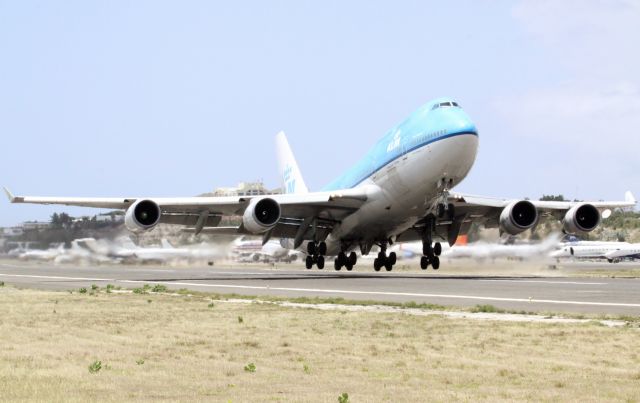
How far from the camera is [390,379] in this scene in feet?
33.6

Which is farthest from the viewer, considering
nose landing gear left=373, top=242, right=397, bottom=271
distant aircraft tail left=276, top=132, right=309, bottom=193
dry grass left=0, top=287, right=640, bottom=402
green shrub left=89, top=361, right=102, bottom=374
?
distant aircraft tail left=276, top=132, right=309, bottom=193

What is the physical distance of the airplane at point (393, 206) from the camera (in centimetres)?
3669

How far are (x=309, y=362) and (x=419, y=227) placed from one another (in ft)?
108

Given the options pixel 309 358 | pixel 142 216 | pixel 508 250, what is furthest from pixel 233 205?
pixel 309 358

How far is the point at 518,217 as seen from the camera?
40438 millimetres

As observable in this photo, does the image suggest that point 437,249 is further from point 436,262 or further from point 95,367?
point 95,367

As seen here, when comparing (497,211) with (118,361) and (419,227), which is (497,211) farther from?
(118,361)

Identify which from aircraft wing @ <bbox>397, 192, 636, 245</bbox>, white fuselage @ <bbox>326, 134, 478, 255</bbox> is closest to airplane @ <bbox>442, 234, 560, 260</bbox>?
aircraft wing @ <bbox>397, 192, 636, 245</bbox>

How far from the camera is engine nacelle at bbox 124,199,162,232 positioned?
125ft

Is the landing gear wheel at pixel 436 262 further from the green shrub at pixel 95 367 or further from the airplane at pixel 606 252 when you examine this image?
the airplane at pixel 606 252

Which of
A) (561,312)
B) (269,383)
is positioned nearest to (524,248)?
(561,312)

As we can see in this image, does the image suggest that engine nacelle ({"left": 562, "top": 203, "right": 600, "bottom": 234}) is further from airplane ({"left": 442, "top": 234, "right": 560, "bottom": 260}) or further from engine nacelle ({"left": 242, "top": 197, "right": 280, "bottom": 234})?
engine nacelle ({"left": 242, "top": 197, "right": 280, "bottom": 234})

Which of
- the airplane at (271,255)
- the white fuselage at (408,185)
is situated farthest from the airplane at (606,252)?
the white fuselage at (408,185)

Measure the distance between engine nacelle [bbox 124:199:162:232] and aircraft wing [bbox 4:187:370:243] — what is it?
57cm
